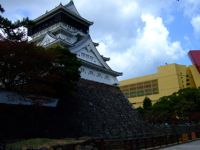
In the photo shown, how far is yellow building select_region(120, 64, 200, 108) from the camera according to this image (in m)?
89.2

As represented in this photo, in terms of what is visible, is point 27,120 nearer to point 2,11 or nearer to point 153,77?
point 2,11

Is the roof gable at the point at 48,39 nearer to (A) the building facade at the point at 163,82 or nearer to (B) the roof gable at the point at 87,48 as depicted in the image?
(B) the roof gable at the point at 87,48

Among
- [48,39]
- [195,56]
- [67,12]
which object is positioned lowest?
[48,39]

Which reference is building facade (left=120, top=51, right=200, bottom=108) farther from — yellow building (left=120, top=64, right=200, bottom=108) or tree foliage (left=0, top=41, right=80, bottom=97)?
tree foliage (left=0, top=41, right=80, bottom=97)

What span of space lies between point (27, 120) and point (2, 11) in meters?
9.19

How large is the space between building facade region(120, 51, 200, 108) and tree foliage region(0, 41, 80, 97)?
225 ft

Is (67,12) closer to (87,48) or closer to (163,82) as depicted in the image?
(87,48)

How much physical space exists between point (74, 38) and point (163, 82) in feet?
164

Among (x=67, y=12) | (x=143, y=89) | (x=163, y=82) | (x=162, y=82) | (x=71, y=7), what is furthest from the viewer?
(x=143, y=89)

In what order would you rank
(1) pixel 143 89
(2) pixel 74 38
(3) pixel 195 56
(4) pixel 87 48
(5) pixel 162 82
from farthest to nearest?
1. (1) pixel 143 89
2. (5) pixel 162 82
3. (3) pixel 195 56
4. (2) pixel 74 38
5. (4) pixel 87 48

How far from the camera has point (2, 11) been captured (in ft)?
58.6

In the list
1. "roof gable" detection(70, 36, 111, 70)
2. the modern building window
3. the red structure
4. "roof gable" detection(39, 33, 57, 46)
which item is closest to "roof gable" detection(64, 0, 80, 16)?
"roof gable" detection(39, 33, 57, 46)

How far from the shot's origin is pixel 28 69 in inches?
843

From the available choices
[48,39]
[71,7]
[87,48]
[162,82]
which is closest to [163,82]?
[162,82]
